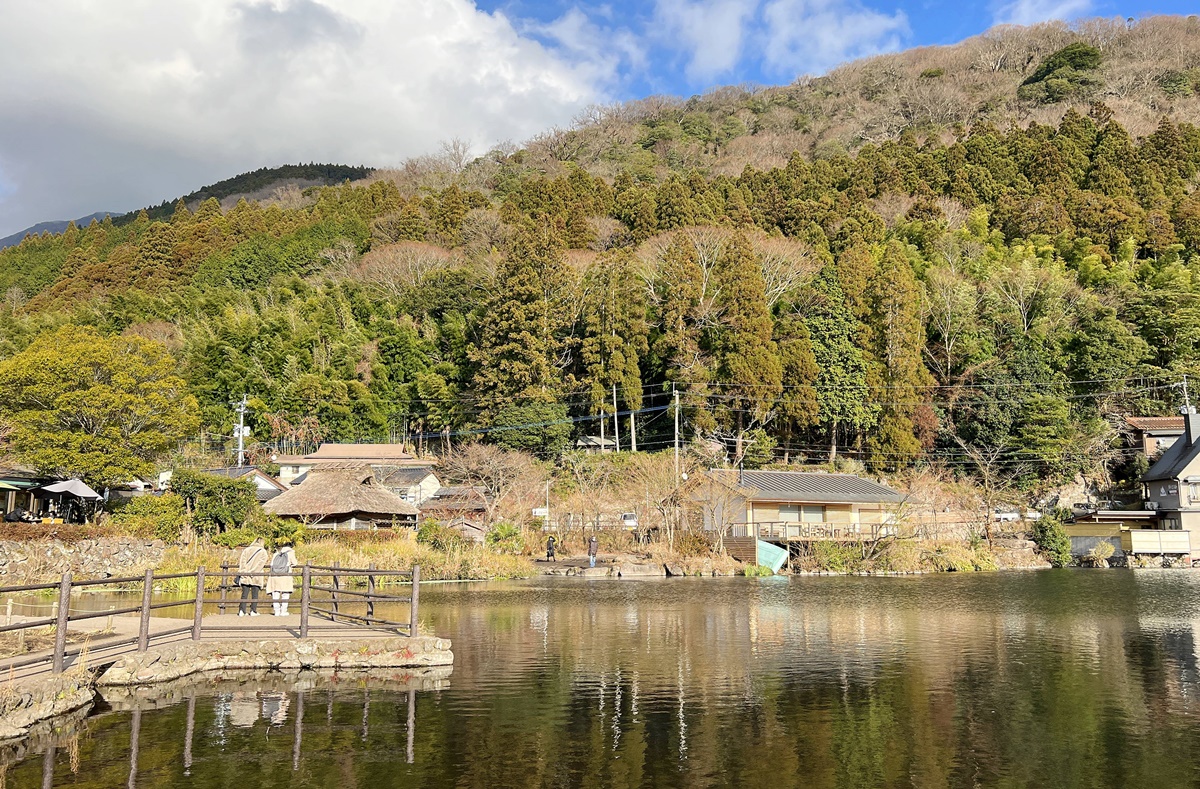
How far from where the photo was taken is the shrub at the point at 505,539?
28.6 meters

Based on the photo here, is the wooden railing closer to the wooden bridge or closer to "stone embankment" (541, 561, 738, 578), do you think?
"stone embankment" (541, 561, 738, 578)

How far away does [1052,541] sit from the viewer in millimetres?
31938

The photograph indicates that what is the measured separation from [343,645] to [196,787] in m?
4.61

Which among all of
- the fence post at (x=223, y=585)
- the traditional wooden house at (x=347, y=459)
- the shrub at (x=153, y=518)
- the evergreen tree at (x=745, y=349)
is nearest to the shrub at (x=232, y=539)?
the shrub at (x=153, y=518)

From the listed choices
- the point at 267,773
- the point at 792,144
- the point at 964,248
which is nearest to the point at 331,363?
the point at 964,248

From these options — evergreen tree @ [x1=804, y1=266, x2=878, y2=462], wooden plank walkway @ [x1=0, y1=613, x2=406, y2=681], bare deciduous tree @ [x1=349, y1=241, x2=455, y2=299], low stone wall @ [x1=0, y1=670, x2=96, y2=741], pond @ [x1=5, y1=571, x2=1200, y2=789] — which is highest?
bare deciduous tree @ [x1=349, y1=241, x2=455, y2=299]

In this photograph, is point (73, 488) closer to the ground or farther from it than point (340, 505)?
farther from it

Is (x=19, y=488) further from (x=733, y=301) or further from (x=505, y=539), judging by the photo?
(x=733, y=301)

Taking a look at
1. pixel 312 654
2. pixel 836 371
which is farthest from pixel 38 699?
pixel 836 371

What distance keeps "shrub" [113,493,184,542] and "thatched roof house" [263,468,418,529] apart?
283cm

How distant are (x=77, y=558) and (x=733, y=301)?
88.1 feet

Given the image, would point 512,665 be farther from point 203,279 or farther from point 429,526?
point 203,279

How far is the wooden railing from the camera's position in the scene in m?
29.6

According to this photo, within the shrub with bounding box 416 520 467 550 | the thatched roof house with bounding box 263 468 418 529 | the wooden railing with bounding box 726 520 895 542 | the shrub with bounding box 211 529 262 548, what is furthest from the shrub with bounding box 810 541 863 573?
the shrub with bounding box 211 529 262 548
